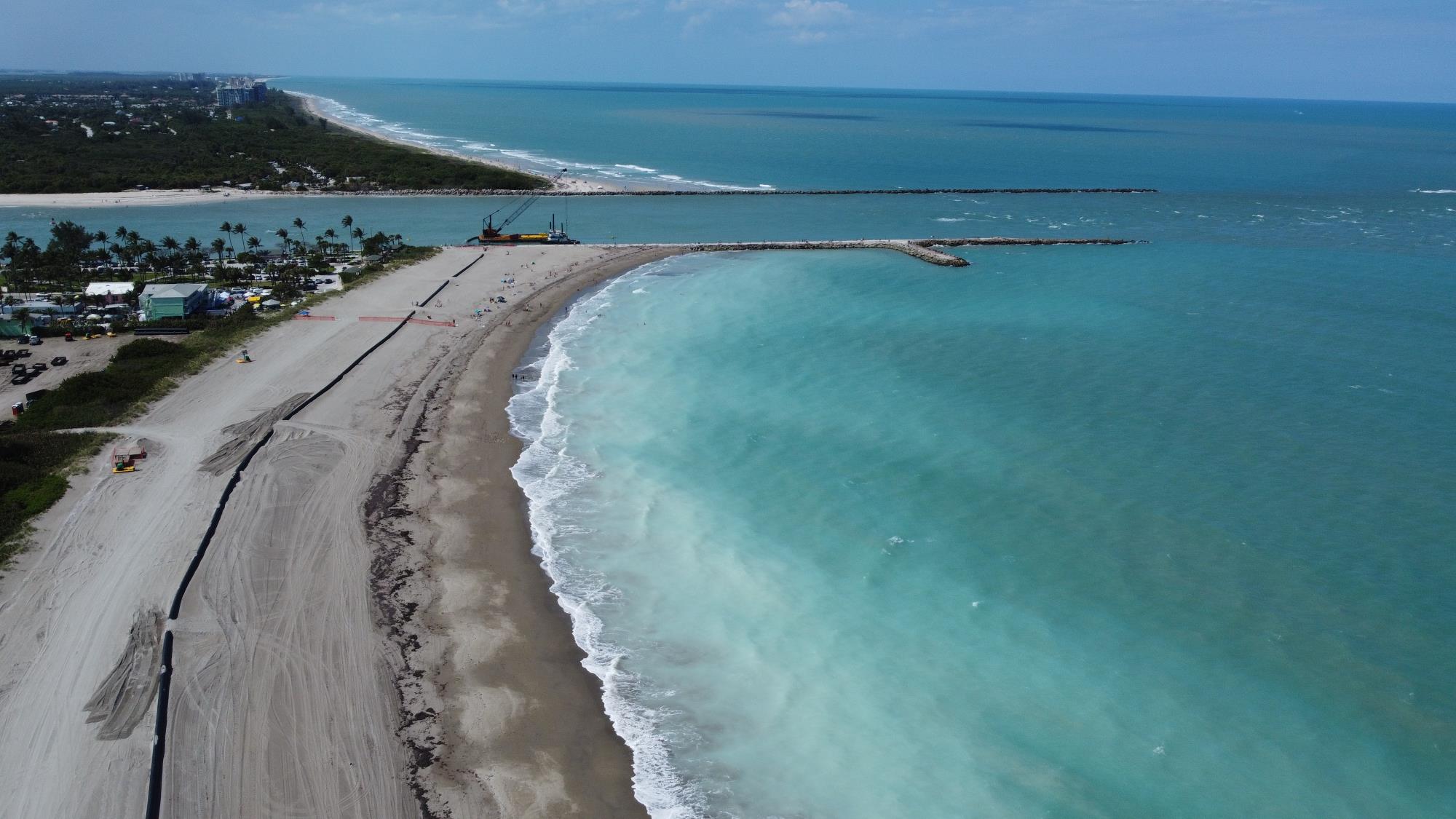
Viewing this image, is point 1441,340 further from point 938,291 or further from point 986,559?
point 986,559

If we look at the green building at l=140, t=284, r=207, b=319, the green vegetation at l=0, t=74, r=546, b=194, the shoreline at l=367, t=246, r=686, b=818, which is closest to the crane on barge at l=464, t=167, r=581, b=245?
the green vegetation at l=0, t=74, r=546, b=194

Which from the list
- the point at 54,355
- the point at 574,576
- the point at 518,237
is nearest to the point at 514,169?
the point at 518,237

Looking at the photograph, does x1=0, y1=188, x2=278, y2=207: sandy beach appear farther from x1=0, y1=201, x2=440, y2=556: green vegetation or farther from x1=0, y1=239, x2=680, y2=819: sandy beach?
x1=0, y1=239, x2=680, y2=819: sandy beach

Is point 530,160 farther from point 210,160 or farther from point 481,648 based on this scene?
point 481,648

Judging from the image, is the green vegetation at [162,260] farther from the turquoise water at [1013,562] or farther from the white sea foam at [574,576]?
the turquoise water at [1013,562]

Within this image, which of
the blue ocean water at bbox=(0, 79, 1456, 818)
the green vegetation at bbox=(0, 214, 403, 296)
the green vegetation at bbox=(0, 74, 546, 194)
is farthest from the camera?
the green vegetation at bbox=(0, 74, 546, 194)

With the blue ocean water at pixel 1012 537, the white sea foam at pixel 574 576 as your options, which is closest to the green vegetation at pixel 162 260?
the blue ocean water at pixel 1012 537
